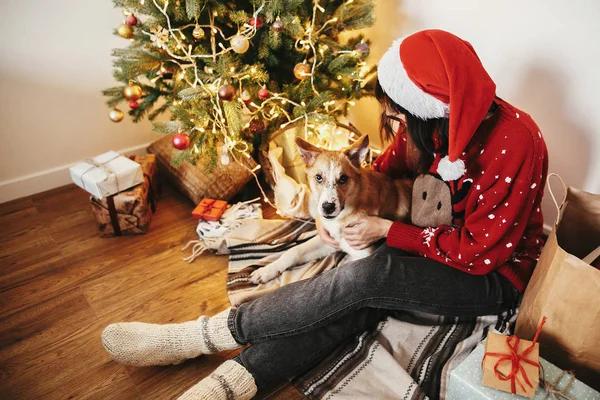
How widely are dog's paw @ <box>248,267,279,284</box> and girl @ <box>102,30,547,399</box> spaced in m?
0.37

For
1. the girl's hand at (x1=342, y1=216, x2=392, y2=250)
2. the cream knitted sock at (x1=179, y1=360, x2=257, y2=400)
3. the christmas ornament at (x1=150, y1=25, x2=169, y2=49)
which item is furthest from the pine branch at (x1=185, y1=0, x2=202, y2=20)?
the cream knitted sock at (x1=179, y1=360, x2=257, y2=400)

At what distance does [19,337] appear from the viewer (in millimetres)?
1687

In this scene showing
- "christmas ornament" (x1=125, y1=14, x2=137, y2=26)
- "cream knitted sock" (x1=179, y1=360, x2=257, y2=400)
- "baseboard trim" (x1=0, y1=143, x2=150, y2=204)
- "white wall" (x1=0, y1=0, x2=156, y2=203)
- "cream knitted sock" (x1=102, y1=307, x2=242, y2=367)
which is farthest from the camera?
"baseboard trim" (x1=0, y1=143, x2=150, y2=204)

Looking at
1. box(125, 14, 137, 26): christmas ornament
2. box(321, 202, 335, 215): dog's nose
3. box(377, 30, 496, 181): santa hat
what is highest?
box(377, 30, 496, 181): santa hat

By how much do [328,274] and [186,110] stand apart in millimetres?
1048

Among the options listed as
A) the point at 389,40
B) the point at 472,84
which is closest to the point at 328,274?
the point at 472,84

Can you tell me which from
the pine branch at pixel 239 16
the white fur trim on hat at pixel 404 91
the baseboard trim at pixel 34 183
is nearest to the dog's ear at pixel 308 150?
the white fur trim on hat at pixel 404 91

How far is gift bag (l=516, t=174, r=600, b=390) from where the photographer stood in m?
1.09

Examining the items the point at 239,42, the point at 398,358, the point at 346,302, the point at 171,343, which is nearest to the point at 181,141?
the point at 239,42

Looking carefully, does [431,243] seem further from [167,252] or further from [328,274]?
[167,252]

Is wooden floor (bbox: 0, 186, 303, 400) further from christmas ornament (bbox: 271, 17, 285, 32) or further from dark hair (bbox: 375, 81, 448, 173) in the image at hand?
christmas ornament (bbox: 271, 17, 285, 32)

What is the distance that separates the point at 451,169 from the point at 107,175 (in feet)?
5.28

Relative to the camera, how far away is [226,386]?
4.35ft

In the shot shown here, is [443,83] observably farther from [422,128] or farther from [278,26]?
[278,26]
